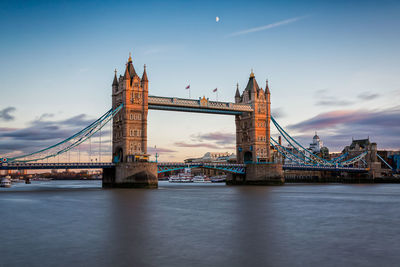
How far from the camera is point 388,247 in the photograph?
1284cm

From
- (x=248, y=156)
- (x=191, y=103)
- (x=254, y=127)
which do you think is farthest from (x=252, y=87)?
(x=191, y=103)

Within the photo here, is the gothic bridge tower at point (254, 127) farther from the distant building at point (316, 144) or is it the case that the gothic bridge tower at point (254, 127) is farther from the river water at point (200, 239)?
the distant building at point (316, 144)

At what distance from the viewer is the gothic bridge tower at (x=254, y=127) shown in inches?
2660

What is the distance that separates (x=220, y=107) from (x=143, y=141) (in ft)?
46.6

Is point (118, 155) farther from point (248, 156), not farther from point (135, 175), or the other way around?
point (248, 156)

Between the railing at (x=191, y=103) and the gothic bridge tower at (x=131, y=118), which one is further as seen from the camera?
the railing at (x=191, y=103)

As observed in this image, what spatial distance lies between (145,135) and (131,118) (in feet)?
9.75

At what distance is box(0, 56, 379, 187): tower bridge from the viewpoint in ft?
169

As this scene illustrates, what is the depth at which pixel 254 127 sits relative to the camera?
67.4 meters

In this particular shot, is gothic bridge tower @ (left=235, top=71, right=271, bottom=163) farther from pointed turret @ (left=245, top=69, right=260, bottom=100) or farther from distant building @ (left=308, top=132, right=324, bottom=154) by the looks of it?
distant building @ (left=308, top=132, right=324, bottom=154)

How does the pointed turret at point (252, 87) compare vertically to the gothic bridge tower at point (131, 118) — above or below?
above

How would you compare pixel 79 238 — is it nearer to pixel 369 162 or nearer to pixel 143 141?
pixel 143 141

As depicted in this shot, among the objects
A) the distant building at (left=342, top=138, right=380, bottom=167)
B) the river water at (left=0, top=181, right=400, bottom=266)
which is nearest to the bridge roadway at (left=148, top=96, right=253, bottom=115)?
the river water at (left=0, top=181, right=400, bottom=266)

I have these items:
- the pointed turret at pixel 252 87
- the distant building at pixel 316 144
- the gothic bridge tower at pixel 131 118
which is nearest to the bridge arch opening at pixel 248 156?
the pointed turret at pixel 252 87
